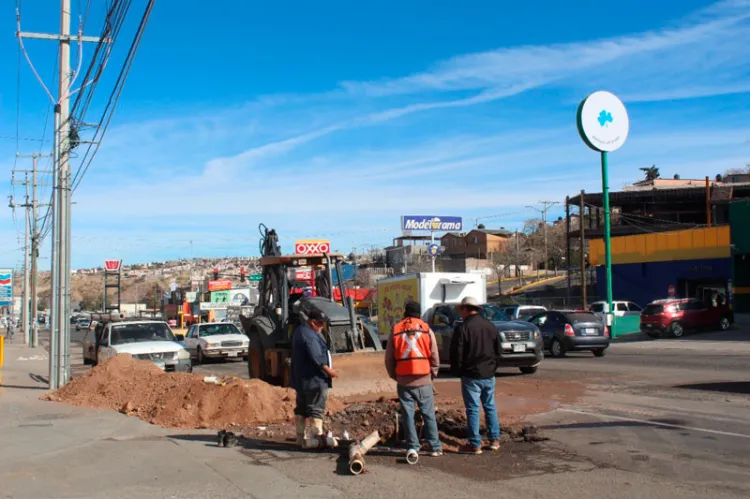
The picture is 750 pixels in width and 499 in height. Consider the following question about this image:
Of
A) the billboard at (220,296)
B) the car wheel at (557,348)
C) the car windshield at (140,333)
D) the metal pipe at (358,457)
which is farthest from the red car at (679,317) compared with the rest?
the billboard at (220,296)

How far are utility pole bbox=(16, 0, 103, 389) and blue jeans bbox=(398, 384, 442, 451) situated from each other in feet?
37.4

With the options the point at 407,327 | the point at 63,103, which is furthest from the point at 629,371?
the point at 63,103

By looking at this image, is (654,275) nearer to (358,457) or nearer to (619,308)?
(619,308)

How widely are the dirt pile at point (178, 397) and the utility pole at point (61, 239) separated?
5.48 feet

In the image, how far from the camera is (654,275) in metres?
48.0

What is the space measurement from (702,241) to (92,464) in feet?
138

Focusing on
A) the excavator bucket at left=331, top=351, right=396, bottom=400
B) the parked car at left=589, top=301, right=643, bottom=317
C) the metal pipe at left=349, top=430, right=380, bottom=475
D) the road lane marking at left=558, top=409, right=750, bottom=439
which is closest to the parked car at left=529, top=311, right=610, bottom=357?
the excavator bucket at left=331, top=351, right=396, bottom=400

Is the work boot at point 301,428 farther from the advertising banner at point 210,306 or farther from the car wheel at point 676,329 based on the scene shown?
the advertising banner at point 210,306

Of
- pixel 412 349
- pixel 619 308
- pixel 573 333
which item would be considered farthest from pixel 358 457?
pixel 619 308

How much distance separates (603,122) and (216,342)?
18646 millimetres

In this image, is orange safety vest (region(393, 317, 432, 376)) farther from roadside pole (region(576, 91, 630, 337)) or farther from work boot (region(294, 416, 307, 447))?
roadside pole (region(576, 91, 630, 337))

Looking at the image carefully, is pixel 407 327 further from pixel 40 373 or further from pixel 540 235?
pixel 540 235

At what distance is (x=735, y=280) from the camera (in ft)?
136

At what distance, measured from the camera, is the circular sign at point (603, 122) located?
31.5 metres
